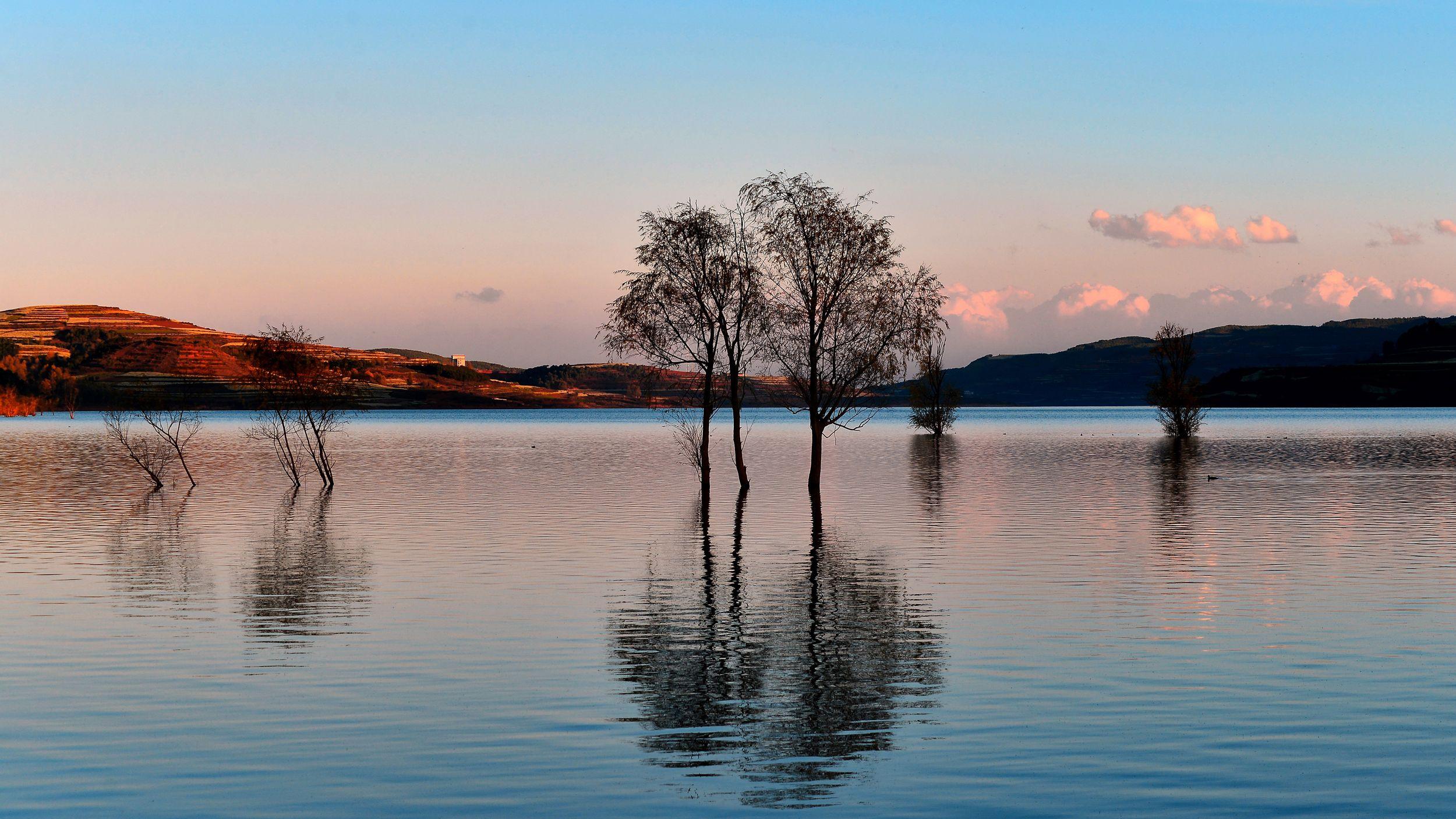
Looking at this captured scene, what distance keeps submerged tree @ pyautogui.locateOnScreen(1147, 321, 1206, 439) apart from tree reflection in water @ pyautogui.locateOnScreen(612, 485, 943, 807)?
92744 millimetres

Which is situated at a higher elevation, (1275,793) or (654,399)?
(654,399)

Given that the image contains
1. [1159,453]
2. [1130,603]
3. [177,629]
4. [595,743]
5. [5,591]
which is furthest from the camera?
[1159,453]

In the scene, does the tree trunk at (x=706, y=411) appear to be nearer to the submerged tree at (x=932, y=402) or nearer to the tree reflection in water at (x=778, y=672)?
the tree reflection in water at (x=778, y=672)

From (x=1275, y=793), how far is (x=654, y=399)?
5114cm

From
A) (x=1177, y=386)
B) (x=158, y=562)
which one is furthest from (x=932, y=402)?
(x=158, y=562)

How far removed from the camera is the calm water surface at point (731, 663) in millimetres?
13508

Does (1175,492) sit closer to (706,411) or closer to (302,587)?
(706,411)

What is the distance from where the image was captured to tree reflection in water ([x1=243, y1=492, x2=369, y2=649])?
941 inches

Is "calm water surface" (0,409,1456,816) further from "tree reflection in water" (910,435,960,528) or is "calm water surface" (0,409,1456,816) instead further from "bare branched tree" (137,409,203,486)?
"bare branched tree" (137,409,203,486)

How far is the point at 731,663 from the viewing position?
2023 centimetres

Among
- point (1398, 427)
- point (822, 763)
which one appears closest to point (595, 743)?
point (822, 763)

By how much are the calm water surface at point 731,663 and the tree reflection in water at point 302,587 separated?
0.16m

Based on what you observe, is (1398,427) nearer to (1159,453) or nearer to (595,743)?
(1159,453)

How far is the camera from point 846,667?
19.8 m
